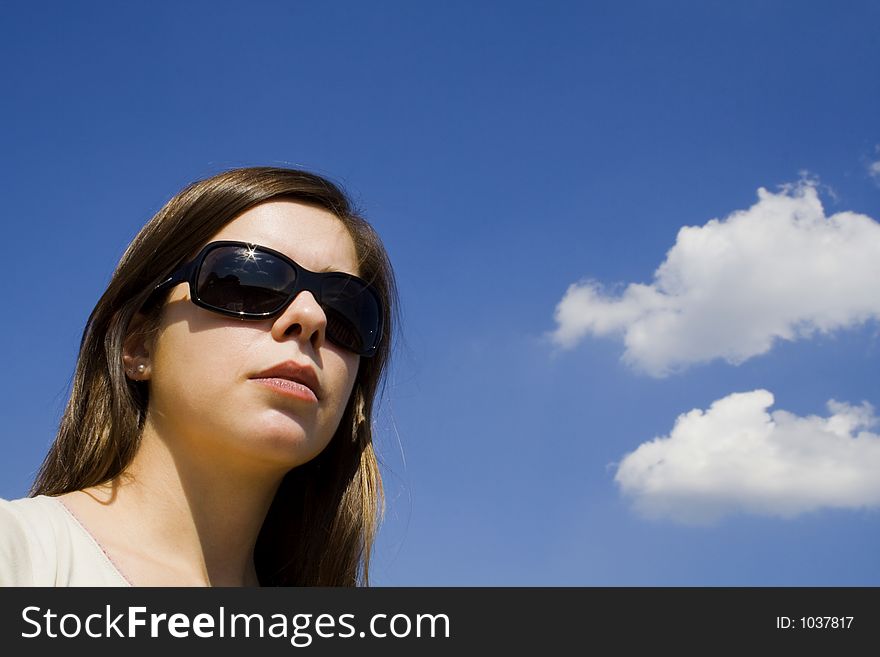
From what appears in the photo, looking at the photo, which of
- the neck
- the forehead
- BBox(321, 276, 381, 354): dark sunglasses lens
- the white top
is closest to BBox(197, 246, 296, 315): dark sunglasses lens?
the forehead

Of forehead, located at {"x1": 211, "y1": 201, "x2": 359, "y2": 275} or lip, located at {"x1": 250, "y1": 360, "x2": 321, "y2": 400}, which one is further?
forehead, located at {"x1": 211, "y1": 201, "x2": 359, "y2": 275}

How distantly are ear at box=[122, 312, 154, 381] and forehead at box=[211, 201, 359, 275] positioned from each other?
61 centimetres

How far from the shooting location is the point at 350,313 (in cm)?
421

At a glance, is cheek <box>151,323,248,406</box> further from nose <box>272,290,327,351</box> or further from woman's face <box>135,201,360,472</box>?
nose <box>272,290,327,351</box>

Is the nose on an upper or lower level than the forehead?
lower

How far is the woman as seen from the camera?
3682 mm

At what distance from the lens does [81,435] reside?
13.2 feet

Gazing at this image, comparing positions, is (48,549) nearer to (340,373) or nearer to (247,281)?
(247,281)

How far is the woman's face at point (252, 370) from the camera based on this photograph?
368 centimetres

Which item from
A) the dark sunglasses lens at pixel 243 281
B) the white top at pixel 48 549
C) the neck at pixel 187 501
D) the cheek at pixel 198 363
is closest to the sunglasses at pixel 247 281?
the dark sunglasses lens at pixel 243 281

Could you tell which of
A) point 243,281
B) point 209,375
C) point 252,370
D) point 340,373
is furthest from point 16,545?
point 340,373
